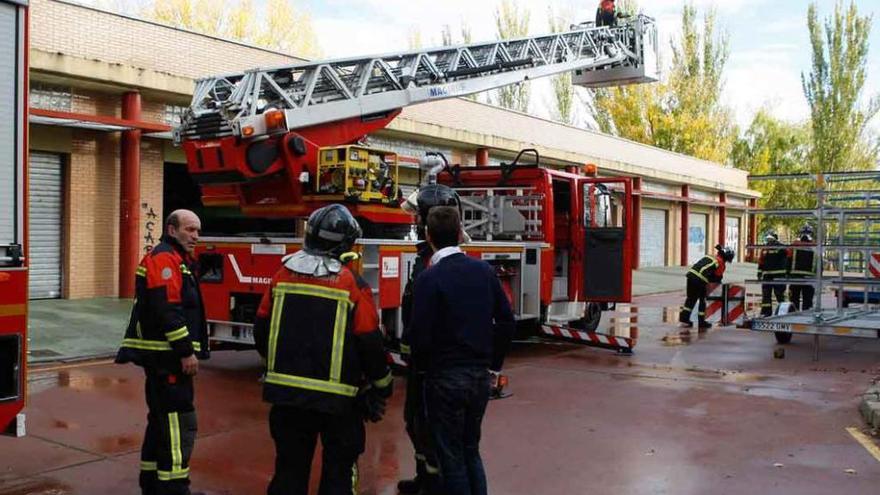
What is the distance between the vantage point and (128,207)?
14.7 meters

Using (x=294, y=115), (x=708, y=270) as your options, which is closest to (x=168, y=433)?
(x=294, y=115)

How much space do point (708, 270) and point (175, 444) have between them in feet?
37.5

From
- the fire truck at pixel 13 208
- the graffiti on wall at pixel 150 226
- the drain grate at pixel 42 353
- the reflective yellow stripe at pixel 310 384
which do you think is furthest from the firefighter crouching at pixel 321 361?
the graffiti on wall at pixel 150 226

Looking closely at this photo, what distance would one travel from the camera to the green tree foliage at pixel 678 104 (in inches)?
1686

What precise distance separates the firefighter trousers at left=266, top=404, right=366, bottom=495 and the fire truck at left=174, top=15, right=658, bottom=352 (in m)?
4.52

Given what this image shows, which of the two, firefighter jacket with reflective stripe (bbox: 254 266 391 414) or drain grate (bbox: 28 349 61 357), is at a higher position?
firefighter jacket with reflective stripe (bbox: 254 266 391 414)

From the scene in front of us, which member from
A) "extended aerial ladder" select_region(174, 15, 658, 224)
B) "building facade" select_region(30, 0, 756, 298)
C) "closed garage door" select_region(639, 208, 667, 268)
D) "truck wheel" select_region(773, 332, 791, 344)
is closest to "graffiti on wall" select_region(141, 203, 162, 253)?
"building facade" select_region(30, 0, 756, 298)

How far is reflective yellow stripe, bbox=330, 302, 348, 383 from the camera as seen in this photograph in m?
3.68

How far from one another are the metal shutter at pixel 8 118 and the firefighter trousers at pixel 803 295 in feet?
44.6

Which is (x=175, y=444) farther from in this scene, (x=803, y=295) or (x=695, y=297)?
(x=803, y=295)

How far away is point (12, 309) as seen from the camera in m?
4.38

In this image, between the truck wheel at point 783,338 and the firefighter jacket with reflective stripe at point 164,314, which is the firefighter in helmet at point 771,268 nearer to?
the truck wheel at point 783,338

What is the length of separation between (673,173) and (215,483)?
3177cm

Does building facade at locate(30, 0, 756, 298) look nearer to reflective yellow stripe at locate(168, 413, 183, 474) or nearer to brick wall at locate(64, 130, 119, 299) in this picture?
brick wall at locate(64, 130, 119, 299)
